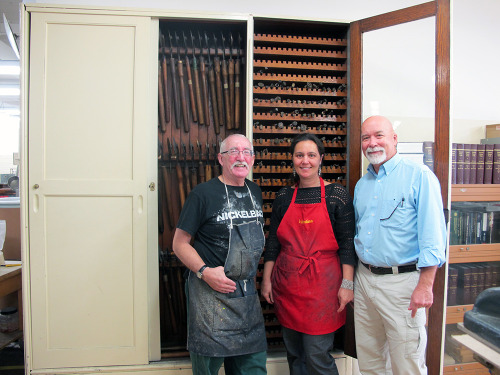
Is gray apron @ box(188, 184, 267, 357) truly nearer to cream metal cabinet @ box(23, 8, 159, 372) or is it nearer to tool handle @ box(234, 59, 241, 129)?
cream metal cabinet @ box(23, 8, 159, 372)

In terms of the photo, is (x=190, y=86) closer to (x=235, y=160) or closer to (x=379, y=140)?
(x=235, y=160)

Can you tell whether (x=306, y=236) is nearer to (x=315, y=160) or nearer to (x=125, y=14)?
Answer: (x=315, y=160)

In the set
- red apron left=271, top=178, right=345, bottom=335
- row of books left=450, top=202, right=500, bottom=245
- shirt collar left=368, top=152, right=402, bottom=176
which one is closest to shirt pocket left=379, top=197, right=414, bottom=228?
shirt collar left=368, top=152, right=402, bottom=176

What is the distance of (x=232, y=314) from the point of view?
1.51m

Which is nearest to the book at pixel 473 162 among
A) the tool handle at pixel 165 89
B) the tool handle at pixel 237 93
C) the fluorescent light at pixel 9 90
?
the tool handle at pixel 237 93

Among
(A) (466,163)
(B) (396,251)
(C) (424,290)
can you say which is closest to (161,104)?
(B) (396,251)

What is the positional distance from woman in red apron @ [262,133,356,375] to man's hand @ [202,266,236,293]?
305 millimetres

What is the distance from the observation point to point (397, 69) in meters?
1.91

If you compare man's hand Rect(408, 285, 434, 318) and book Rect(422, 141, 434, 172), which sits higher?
book Rect(422, 141, 434, 172)

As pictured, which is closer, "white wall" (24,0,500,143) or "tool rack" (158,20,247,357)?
"tool rack" (158,20,247,357)

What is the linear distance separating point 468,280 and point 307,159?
163 cm

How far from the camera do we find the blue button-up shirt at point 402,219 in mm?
1356

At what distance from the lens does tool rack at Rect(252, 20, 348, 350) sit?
1.96 meters

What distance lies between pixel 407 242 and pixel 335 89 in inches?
41.4
